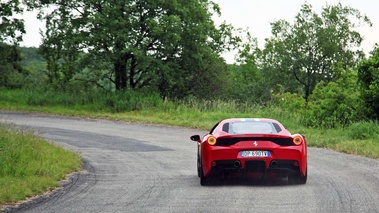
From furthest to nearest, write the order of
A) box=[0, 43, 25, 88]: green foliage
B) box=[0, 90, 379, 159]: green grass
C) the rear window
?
box=[0, 43, 25, 88]: green foliage < box=[0, 90, 379, 159]: green grass < the rear window

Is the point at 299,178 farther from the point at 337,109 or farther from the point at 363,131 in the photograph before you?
the point at 337,109

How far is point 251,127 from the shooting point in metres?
14.5

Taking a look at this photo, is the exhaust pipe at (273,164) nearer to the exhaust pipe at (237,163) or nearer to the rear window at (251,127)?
the exhaust pipe at (237,163)

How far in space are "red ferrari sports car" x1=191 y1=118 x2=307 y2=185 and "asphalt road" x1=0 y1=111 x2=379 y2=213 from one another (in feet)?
0.86

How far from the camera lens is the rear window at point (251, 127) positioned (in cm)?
1422

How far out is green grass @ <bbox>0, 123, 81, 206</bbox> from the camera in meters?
12.6

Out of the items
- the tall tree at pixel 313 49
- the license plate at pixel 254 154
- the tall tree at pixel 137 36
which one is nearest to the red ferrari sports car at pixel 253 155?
the license plate at pixel 254 154

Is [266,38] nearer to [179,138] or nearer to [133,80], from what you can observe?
[133,80]

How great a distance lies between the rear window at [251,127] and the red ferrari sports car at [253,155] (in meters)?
0.02

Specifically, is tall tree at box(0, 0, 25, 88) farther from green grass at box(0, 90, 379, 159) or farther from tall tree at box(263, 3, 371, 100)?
tall tree at box(263, 3, 371, 100)

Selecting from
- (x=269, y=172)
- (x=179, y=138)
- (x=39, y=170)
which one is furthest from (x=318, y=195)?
(x=179, y=138)

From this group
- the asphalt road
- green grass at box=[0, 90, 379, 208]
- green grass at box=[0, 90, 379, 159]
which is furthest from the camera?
green grass at box=[0, 90, 379, 159]

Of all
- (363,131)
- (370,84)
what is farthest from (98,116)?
(363,131)

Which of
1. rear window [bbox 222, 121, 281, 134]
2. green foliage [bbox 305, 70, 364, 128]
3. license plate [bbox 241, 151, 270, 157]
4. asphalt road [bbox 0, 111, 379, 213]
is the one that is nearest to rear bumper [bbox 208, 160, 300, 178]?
license plate [bbox 241, 151, 270, 157]
